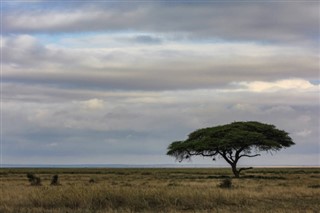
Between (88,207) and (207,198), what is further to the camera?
(207,198)

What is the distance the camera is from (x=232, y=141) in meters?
64.5

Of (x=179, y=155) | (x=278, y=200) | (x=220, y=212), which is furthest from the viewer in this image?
(x=179, y=155)

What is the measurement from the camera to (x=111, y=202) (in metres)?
22.0

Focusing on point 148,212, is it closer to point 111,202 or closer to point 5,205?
point 111,202

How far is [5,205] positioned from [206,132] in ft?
170

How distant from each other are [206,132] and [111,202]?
49980 mm

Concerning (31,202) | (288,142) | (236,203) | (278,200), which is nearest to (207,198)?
(236,203)

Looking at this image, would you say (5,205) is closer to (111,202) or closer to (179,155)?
(111,202)

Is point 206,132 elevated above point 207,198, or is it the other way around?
point 206,132

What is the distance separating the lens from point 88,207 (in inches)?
800

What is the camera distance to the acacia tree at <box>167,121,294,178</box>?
6481 cm

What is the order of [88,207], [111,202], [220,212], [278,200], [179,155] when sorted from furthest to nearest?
1. [179,155]
2. [278,200]
3. [111,202]
4. [88,207]
5. [220,212]

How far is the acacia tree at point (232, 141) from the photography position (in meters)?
64.8

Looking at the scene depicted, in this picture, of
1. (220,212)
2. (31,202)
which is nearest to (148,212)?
(220,212)
